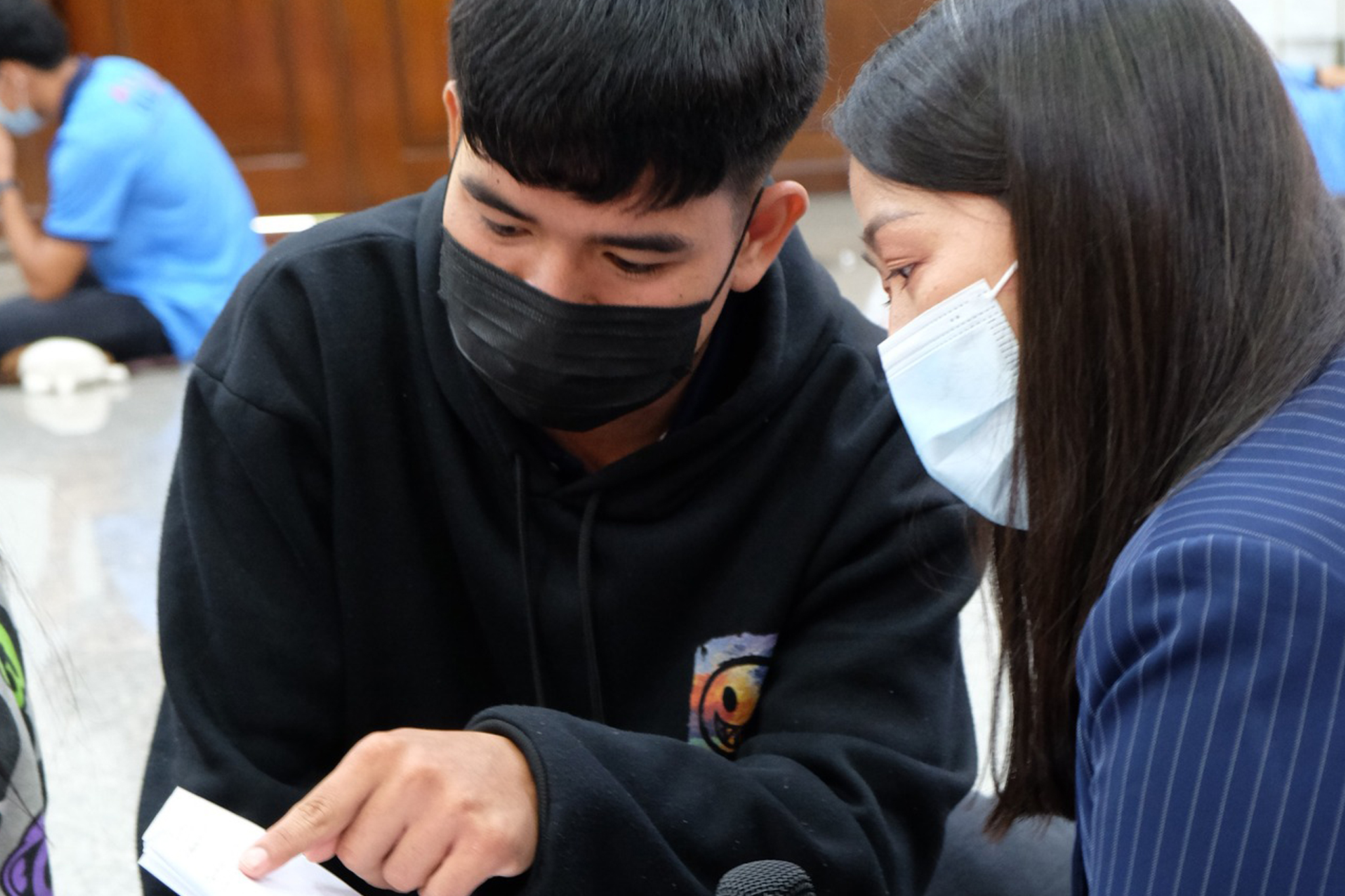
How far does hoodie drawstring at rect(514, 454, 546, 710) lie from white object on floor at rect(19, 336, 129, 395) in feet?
10.2

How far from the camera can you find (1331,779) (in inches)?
27.3

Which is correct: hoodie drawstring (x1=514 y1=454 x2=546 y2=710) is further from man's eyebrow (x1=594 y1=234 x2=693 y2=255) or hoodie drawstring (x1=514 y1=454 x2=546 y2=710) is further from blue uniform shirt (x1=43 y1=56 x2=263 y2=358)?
blue uniform shirt (x1=43 y1=56 x2=263 y2=358)

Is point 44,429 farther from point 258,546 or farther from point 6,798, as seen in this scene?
point 6,798

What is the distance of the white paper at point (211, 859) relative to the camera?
886mm

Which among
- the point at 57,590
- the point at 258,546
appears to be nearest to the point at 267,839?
the point at 258,546

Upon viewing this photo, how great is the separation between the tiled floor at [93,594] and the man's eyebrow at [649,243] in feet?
1.59

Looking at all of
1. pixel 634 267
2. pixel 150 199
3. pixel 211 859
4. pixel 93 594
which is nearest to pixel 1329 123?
pixel 150 199

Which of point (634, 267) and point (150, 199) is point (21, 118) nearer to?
point (150, 199)

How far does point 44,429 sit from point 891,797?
3032 millimetres

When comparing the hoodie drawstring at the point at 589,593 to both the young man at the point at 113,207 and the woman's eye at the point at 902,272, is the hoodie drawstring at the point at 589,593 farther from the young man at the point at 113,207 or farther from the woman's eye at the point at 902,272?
the young man at the point at 113,207

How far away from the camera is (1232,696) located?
0.69 metres

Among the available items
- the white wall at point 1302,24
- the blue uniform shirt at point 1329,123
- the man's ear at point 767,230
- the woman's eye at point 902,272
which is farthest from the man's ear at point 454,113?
the white wall at point 1302,24

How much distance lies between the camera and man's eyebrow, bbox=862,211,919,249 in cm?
97

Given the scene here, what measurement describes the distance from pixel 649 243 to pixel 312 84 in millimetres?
4567
